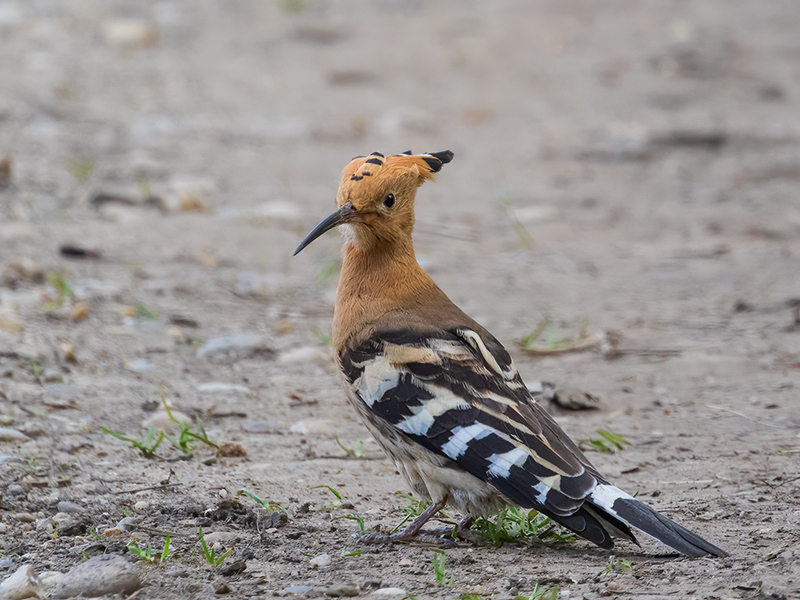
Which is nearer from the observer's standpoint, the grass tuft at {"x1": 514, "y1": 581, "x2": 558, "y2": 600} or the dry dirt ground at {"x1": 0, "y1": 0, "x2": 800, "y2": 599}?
the grass tuft at {"x1": 514, "y1": 581, "x2": 558, "y2": 600}

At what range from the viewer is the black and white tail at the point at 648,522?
115 inches

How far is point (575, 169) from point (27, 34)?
15.4 ft

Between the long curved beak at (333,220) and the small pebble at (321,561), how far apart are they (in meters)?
0.94

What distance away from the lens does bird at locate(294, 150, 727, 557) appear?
304 centimetres

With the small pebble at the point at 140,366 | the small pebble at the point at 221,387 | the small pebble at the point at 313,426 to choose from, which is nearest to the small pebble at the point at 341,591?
the small pebble at the point at 313,426

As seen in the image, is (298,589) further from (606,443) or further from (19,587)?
(606,443)

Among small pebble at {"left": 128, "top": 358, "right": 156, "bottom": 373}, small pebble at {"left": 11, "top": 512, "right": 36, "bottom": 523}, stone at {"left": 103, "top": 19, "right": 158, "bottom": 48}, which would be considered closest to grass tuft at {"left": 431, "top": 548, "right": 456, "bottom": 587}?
small pebble at {"left": 11, "top": 512, "right": 36, "bottom": 523}

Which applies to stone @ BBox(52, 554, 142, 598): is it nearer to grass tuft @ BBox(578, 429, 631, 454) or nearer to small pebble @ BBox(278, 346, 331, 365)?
grass tuft @ BBox(578, 429, 631, 454)

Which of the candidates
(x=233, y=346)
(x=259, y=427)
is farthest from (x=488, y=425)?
(x=233, y=346)

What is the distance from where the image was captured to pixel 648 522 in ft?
9.65

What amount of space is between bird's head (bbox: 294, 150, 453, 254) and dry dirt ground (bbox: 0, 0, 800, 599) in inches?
29.8

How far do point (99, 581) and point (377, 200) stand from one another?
143 cm

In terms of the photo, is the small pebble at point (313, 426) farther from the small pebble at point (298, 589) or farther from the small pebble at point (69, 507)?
the small pebble at point (298, 589)

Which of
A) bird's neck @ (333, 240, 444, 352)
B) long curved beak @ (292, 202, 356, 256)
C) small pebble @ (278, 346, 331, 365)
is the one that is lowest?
small pebble @ (278, 346, 331, 365)
